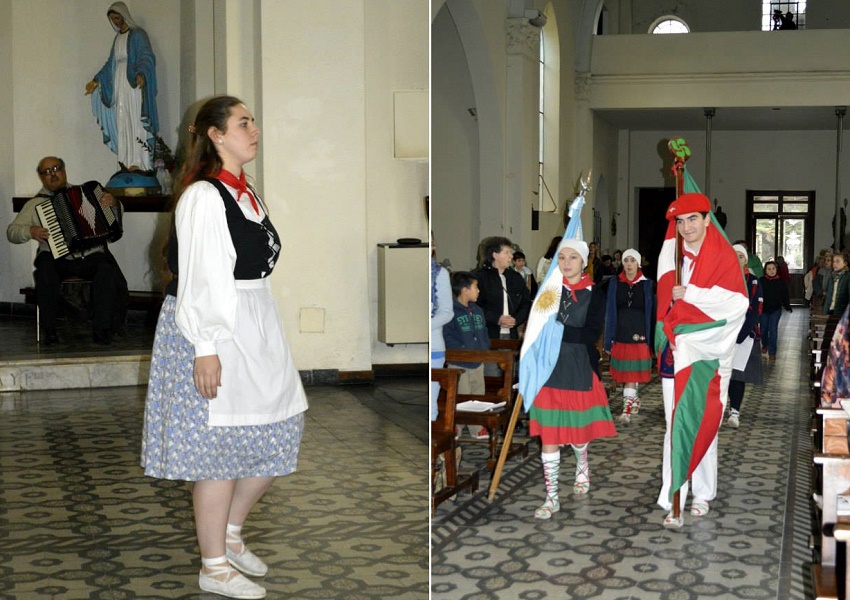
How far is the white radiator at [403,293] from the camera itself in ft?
14.9

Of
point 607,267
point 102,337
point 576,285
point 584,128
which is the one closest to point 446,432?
point 576,285

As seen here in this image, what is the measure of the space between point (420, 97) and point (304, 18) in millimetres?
2328

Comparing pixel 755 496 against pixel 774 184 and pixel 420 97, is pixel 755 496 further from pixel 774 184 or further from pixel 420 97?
pixel 774 184

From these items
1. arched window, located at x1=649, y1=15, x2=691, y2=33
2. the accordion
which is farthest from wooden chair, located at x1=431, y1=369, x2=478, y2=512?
arched window, located at x1=649, y1=15, x2=691, y2=33

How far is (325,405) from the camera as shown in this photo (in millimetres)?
6078

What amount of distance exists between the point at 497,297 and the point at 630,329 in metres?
1.50

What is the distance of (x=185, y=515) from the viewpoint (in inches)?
162

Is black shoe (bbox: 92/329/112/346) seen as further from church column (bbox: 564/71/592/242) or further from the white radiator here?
church column (bbox: 564/71/592/242)

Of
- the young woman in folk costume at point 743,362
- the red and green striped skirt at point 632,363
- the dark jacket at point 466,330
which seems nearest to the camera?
the dark jacket at point 466,330

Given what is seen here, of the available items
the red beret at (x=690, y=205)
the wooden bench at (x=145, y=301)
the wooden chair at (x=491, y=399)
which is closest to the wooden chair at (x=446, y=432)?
the wooden chair at (x=491, y=399)

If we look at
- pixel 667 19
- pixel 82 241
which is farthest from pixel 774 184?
pixel 82 241

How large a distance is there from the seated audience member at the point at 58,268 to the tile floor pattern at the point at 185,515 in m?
2.16

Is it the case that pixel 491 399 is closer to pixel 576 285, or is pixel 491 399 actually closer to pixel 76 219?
pixel 576 285

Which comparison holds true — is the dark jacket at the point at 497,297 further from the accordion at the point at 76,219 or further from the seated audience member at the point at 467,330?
the accordion at the point at 76,219
